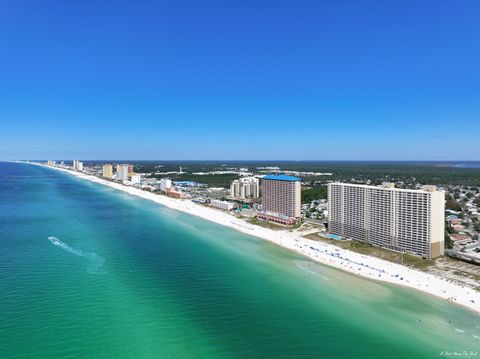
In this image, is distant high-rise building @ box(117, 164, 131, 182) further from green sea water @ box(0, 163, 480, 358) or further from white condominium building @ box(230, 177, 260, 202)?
green sea water @ box(0, 163, 480, 358)

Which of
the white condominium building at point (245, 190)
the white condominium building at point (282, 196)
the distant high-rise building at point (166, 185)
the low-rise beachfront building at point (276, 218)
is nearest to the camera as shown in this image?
the low-rise beachfront building at point (276, 218)

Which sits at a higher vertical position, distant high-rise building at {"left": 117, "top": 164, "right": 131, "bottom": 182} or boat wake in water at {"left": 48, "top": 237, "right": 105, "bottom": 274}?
distant high-rise building at {"left": 117, "top": 164, "right": 131, "bottom": 182}

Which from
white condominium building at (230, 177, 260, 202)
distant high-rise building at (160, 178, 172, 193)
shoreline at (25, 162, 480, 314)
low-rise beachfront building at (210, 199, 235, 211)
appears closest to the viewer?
shoreline at (25, 162, 480, 314)

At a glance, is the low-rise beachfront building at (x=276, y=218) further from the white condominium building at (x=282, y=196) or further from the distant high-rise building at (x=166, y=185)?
the distant high-rise building at (x=166, y=185)

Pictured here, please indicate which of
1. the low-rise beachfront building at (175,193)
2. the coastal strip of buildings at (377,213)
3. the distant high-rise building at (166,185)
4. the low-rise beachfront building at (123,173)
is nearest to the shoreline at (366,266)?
the coastal strip of buildings at (377,213)

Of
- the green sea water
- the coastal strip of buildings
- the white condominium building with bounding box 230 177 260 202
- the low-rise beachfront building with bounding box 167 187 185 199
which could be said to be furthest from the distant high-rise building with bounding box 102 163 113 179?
the green sea water

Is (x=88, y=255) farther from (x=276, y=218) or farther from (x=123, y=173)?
(x=123, y=173)

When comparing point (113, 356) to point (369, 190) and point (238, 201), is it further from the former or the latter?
point (238, 201)

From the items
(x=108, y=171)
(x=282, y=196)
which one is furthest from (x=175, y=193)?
(x=108, y=171)
